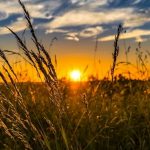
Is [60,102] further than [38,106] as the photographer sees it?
No

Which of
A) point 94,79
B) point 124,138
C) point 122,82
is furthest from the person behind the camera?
point 122,82

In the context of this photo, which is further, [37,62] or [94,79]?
[94,79]

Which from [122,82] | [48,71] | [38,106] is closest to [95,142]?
[48,71]

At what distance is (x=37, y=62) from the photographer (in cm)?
201

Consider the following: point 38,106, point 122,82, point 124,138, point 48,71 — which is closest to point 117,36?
point 48,71

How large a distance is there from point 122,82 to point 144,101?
3.93 meters

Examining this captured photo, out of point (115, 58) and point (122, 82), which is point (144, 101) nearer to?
point (115, 58)

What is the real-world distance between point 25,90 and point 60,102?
4.44 metres

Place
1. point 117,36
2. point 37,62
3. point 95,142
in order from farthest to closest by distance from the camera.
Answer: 1. point 95,142
2. point 117,36
3. point 37,62

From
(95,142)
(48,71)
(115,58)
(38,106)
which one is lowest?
(95,142)

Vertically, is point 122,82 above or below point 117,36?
above

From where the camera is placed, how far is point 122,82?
855 centimetres

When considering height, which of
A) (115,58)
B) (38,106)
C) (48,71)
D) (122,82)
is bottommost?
(48,71)

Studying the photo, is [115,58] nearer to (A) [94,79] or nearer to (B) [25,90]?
(A) [94,79]
